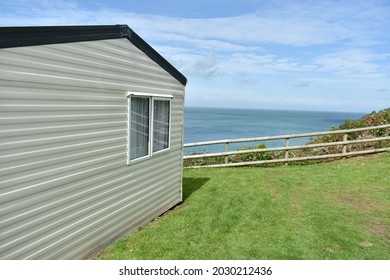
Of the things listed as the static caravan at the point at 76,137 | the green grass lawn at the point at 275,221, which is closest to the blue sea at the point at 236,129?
the green grass lawn at the point at 275,221

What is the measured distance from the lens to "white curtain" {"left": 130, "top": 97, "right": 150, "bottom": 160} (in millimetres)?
5266

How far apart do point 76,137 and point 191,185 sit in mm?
5089

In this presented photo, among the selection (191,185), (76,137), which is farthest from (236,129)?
(76,137)

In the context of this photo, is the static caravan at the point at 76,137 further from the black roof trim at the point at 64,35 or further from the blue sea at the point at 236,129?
the blue sea at the point at 236,129

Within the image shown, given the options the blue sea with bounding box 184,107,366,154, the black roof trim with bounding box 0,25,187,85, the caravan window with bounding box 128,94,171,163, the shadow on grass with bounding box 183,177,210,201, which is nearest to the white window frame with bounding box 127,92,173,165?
the caravan window with bounding box 128,94,171,163

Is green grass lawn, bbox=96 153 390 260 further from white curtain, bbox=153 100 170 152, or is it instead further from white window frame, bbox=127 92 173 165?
white curtain, bbox=153 100 170 152

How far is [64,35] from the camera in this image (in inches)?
145

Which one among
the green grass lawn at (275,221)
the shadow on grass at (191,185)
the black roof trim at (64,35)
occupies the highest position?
the black roof trim at (64,35)

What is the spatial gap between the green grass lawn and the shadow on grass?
1.1 inches

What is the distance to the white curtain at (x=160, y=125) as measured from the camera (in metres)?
6.02

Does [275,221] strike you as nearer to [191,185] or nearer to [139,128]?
[139,128]

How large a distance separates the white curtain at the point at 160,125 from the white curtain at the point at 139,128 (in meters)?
0.29
